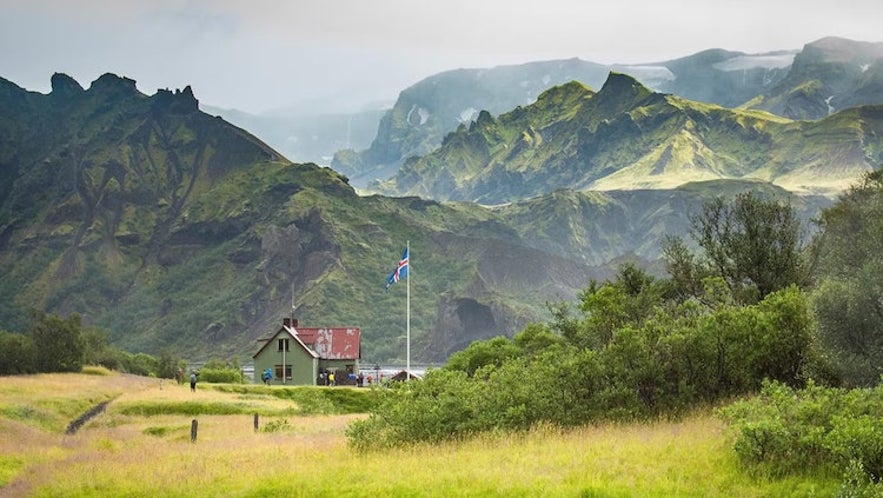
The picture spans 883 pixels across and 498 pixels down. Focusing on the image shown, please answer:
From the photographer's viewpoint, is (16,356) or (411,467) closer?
(411,467)

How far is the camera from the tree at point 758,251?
47.6 metres

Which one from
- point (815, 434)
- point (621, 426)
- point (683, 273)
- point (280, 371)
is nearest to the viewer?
point (815, 434)

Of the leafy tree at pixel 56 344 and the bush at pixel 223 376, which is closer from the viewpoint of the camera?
the leafy tree at pixel 56 344

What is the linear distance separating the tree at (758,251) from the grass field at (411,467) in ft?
69.9

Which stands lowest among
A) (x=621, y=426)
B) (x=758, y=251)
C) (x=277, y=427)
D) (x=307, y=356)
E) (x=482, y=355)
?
(x=307, y=356)

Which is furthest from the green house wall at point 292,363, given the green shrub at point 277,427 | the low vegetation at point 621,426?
the green shrub at point 277,427

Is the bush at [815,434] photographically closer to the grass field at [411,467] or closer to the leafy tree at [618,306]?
the grass field at [411,467]

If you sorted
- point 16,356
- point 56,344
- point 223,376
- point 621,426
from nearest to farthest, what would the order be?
1. point 621,426
2. point 16,356
3. point 56,344
4. point 223,376

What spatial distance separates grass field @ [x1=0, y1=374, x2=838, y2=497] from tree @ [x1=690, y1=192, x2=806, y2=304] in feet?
69.9

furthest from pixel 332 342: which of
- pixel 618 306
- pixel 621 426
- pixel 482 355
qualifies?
pixel 621 426

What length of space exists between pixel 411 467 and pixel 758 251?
1243 inches

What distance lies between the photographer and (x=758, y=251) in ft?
162

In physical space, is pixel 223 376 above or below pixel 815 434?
below

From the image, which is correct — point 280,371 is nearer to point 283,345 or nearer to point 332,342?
point 283,345
